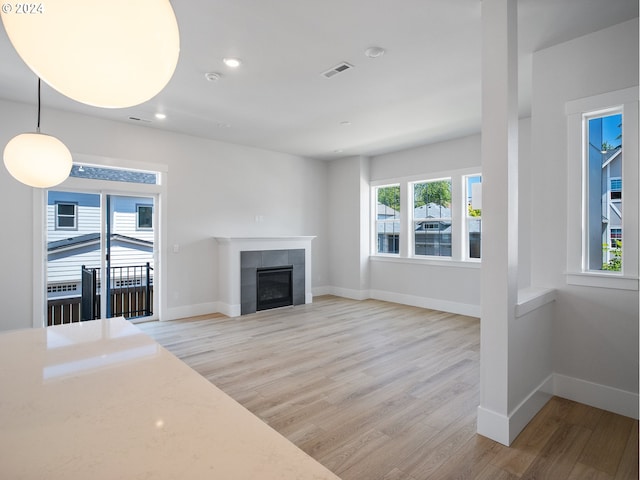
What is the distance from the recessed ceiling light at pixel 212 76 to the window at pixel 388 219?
14.0 feet

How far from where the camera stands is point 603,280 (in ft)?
9.09

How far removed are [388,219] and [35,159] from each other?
6.08m

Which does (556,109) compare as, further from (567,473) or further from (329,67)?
(567,473)

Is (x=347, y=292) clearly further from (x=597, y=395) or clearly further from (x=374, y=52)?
(x=374, y=52)

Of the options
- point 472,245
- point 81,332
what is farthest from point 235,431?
point 472,245

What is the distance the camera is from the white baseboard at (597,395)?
2617 millimetres

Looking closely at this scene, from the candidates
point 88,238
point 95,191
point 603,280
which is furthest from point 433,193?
point 88,238

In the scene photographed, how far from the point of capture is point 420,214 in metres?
6.56

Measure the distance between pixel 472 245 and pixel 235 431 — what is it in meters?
5.79

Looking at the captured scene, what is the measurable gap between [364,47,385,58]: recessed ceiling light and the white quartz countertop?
295 cm

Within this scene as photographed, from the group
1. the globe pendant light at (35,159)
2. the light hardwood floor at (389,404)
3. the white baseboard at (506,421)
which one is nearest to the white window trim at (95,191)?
the light hardwood floor at (389,404)

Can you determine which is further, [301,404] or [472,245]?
[472,245]

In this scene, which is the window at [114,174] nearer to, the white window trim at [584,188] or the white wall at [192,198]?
the white wall at [192,198]

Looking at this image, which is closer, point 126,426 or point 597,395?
point 126,426
